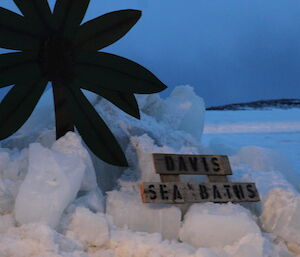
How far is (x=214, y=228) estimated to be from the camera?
1601 mm

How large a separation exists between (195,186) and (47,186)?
0.54 metres

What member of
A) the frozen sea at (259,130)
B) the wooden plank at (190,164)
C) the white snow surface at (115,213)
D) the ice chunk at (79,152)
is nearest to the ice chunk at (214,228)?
the white snow surface at (115,213)

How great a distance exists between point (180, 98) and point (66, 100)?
3.98 feet

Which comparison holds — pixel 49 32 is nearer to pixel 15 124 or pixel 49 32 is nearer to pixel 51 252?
pixel 15 124

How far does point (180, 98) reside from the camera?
299 centimetres

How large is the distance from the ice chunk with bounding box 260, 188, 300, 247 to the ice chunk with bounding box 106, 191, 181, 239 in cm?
36

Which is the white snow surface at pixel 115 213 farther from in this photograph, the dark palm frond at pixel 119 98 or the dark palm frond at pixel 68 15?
the dark palm frond at pixel 68 15

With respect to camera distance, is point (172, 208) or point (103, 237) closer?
point (103, 237)

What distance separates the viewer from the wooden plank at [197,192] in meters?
1.67

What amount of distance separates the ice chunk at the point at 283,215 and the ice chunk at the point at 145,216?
36 centimetres

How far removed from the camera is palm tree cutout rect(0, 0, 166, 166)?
5.87ft

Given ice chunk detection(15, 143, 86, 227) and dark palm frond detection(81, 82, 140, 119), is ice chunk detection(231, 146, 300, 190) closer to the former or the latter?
dark palm frond detection(81, 82, 140, 119)

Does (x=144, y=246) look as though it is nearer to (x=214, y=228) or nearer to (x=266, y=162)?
(x=214, y=228)

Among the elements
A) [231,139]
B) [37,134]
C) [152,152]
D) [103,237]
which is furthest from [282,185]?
[231,139]
